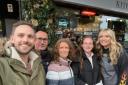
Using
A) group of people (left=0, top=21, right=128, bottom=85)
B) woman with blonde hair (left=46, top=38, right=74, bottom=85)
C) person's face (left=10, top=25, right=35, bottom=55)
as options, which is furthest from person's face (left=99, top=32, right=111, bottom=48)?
person's face (left=10, top=25, right=35, bottom=55)

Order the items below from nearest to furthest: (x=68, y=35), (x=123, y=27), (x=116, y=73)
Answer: (x=116, y=73)
(x=68, y=35)
(x=123, y=27)

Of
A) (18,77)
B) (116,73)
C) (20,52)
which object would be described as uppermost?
(20,52)

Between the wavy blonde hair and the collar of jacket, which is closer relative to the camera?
the collar of jacket

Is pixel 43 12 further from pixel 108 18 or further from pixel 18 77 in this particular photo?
pixel 108 18

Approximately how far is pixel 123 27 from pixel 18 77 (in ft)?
22.6

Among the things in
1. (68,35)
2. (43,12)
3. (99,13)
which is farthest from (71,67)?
(99,13)

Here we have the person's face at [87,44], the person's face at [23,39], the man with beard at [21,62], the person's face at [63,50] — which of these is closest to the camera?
the man with beard at [21,62]

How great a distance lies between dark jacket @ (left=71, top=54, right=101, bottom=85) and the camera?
4.04 m

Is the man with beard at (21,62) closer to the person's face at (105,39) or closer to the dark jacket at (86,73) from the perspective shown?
the dark jacket at (86,73)

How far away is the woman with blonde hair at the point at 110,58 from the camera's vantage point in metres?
4.29

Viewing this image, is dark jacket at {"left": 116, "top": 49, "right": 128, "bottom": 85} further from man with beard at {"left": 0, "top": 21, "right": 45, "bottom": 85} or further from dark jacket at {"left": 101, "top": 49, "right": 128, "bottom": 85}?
man with beard at {"left": 0, "top": 21, "right": 45, "bottom": 85}

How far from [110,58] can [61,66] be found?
2.95ft

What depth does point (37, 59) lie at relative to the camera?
3.06 m

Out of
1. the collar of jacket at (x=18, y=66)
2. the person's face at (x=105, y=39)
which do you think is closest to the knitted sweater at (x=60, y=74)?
the collar of jacket at (x=18, y=66)
